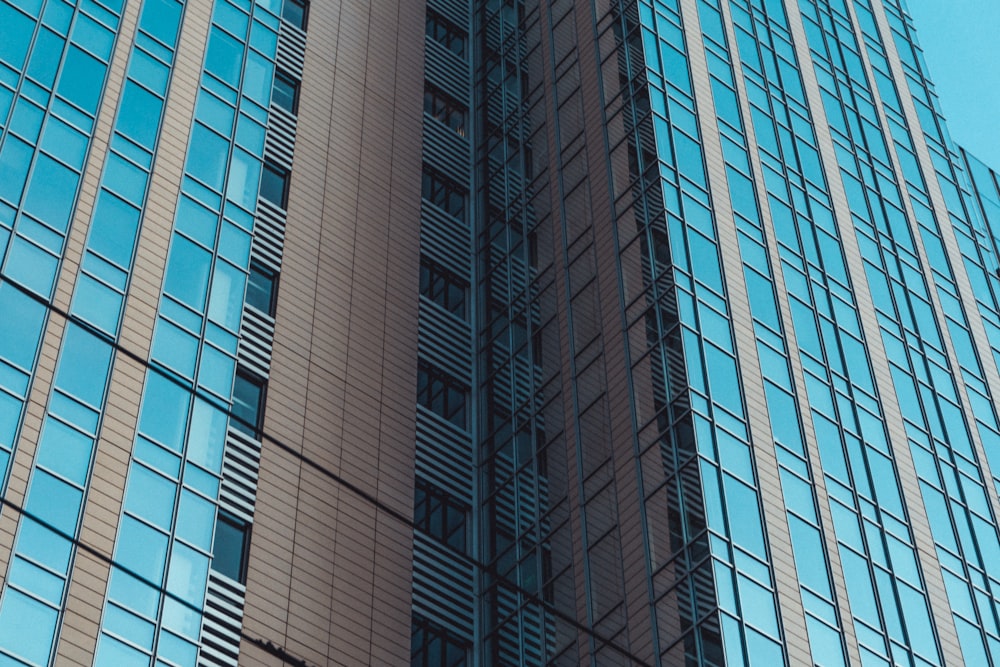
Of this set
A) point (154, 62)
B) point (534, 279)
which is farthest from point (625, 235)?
point (154, 62)

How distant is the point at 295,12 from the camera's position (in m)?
56.6

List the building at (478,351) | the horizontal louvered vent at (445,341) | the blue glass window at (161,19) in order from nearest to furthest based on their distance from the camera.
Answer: the building at (478,351)
the blue glass window at (161,19)
the horizontal louvered vent at (445,341)

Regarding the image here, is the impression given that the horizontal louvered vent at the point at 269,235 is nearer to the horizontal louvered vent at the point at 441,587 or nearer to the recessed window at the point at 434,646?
the horizontal louvered vent at the point at 441,587

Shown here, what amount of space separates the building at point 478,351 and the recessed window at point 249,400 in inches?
4.8

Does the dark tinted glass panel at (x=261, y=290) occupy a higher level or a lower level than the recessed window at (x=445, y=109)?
lower

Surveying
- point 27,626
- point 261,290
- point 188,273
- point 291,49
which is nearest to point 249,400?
point 188,273

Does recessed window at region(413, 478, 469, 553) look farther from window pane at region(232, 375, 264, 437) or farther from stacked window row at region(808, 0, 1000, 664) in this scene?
stacked window row at region(808, 0, 1000, 664)

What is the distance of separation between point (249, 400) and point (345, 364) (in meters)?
3.91

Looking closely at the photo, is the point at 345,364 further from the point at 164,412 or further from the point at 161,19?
the point at 161,19

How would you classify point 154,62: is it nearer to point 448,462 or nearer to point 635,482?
point 448,462

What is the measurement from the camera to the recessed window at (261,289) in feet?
151

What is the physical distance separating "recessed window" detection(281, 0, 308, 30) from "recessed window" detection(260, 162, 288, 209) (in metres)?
7.56

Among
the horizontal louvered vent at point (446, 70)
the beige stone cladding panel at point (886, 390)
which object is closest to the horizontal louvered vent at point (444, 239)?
the horizontal louvered vent at point (446, 70)

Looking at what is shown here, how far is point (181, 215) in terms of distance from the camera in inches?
1751
